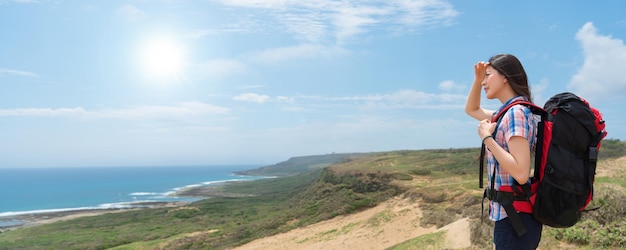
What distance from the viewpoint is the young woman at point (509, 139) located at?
2502 millimetres

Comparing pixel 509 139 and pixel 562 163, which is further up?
pixel 509 139

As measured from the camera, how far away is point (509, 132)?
2.54 m

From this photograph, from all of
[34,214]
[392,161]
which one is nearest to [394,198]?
[392,161]

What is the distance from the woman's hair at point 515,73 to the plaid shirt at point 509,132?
0.29ft

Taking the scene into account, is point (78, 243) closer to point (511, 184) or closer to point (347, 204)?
point (347, 204)

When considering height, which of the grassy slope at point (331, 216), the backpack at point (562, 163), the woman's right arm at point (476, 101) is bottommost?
the grassy slope at point (331, 216)

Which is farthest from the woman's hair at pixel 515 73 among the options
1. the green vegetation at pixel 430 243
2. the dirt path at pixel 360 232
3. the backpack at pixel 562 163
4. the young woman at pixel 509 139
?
the dirt path at pixel 360 232

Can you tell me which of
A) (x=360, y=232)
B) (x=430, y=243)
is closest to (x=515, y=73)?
(x=430, y=243)

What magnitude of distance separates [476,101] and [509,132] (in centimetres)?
91

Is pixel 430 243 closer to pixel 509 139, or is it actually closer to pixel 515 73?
pixel 515 73

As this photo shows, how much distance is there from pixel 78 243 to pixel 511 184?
38760 millimetres

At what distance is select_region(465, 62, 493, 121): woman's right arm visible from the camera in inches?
125

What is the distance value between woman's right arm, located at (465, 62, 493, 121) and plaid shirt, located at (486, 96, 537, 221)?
47 centimetres

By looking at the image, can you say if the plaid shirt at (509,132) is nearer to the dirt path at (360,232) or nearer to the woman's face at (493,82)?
the woman's face at (493,82)
